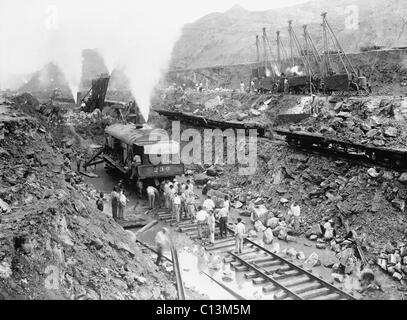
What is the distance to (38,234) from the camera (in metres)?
6.38

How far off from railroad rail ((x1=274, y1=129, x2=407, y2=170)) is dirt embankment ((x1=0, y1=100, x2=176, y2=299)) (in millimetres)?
7605

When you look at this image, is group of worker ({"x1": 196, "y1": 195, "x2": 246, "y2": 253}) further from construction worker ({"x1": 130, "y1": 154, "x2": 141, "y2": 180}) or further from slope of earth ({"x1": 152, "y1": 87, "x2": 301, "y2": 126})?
slope of earth ({"x1": 152, "y1": 87, "x2": 301, "y2": 126})

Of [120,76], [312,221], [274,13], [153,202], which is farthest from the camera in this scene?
[274,13]

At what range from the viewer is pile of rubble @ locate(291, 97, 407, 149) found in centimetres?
1355

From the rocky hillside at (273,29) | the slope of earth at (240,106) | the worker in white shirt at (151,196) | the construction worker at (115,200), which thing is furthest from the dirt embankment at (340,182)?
the rocky hillside at (273,29)

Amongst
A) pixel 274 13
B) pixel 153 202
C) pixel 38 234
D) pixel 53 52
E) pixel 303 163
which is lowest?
pixel 153 202

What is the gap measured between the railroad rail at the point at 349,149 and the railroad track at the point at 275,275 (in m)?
4.79

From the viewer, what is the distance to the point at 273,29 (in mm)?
57219

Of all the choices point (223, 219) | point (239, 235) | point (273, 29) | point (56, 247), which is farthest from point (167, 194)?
point (273, 29)

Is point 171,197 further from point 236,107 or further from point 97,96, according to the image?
point 97,96

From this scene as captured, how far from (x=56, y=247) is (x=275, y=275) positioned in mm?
5194
